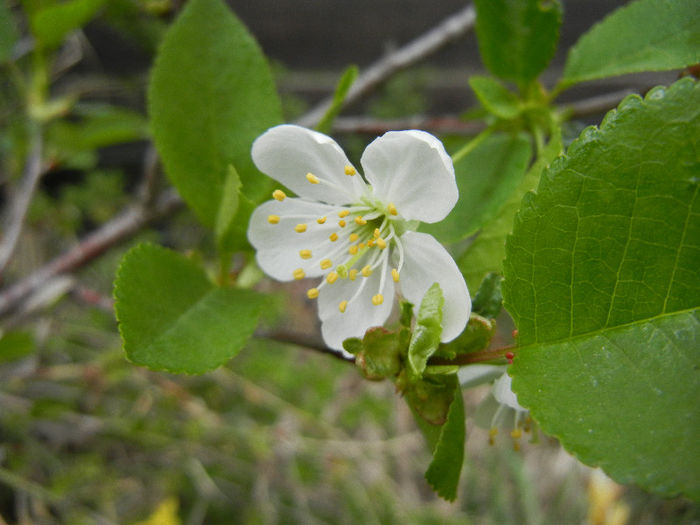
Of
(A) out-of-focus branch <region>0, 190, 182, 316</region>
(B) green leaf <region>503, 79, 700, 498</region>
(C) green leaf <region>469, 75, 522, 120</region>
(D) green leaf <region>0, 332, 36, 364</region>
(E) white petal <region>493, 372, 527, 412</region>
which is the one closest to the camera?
(B) green leaf <region>503, 79, 700, 498</region>

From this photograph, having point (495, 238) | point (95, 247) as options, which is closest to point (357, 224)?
point (495, 238)

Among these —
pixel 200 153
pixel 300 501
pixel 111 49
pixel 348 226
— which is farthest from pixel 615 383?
pixel 111 49

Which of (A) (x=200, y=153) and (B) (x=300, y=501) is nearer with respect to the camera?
(A) (x=200, y=153)

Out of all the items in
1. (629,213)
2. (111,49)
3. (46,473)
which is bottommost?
(46,473)

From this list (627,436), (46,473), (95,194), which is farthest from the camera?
(95,194)

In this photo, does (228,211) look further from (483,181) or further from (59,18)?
(59,18)

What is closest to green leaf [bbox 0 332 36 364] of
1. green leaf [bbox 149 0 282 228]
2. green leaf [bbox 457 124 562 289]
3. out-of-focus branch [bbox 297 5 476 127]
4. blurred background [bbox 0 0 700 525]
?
blurred background [bbox 0 0 700 525]

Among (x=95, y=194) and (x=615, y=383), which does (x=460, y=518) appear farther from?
(x=95, y=194)

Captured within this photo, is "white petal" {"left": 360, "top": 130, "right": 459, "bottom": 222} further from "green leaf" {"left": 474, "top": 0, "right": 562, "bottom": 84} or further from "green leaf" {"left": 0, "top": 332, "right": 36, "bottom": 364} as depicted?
"green leaf" {"left": 0, "top": 332, "right": 36, "bottom": 364}
